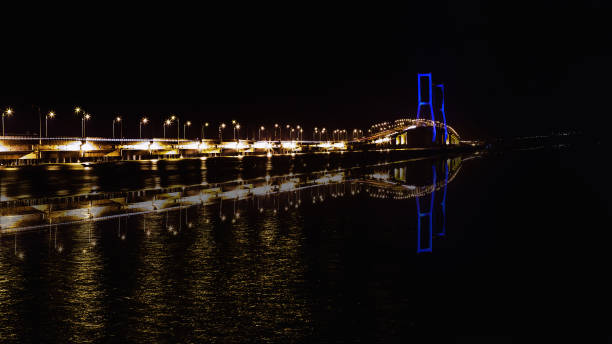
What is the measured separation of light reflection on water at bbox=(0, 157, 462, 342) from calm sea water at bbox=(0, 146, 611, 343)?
3cm

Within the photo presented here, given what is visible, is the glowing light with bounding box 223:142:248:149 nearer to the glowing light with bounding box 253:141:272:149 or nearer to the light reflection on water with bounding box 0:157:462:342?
the glowing light with bounding box 253:141:272:149

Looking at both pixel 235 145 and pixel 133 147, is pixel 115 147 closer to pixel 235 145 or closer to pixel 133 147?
pixel 133 147

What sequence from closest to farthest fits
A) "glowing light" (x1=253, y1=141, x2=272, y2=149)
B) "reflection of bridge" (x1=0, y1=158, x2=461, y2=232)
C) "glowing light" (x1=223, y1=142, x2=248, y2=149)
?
"reflection of bridge" (x1=0, y1=158, x2=461, y2=232)
"glowing light" (x1=223, y1=142, x2=248, y2=149)
"glowing light" (x1=253, y1=141, x2=272, y2=149)

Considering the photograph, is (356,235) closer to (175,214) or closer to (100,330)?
(175,214)

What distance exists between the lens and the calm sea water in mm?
5345

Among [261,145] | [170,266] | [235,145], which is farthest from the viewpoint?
[261,145]

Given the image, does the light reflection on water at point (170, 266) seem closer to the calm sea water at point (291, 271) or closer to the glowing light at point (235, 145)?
the calm sea water at point (291, 271)

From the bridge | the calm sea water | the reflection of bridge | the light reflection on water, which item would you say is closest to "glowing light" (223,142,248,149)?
the bridge

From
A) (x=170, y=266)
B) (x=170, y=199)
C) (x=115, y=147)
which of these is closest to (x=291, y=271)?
(x=170, y=266)

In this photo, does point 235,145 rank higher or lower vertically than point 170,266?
higher

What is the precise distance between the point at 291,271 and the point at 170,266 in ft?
5.46

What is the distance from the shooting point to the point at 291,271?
7441 mm

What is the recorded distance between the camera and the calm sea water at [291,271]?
17.5ft

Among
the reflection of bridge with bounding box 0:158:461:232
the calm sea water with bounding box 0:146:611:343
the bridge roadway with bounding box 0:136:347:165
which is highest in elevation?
the bridge roadway with bounding box 0:136:347:165
